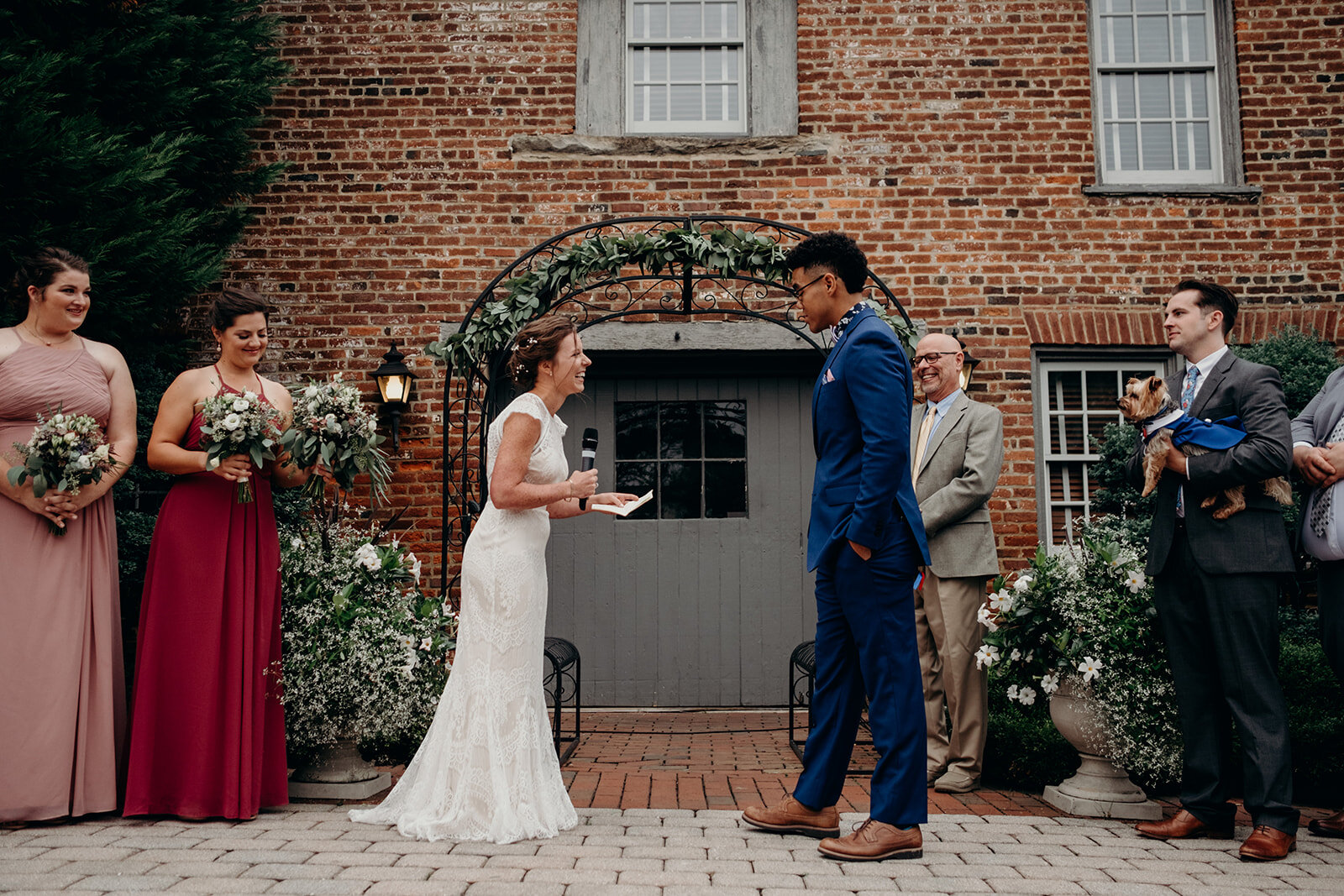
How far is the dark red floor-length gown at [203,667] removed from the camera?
3.67 metres

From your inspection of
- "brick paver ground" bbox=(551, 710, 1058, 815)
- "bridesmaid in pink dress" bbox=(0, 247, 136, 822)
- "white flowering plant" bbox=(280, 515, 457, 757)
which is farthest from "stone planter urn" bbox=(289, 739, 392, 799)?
"brick paver ground" bbox=(551, 710, 1058, 815)

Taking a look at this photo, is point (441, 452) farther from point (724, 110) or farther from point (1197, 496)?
point (1197, 496)

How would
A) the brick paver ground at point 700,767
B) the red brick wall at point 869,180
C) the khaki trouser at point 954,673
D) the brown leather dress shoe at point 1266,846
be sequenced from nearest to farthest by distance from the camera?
the brown leather dress shoe at point 1266,846
the brick paver ground at point 700,767
the khaki trouser at point 954,673
the red brick wall at point 869,180

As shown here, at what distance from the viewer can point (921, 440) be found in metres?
4.86

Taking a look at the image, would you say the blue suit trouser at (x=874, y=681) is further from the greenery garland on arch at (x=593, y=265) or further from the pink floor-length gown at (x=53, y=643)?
the pink floor-length gown at (x=53, y=643)

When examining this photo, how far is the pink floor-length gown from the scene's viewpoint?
11.8 ft

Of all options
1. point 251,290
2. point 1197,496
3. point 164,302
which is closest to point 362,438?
point 251,290

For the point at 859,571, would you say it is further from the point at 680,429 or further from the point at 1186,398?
the point at 680,429

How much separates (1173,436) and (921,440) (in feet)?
4.50

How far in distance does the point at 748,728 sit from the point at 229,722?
3.25 meters

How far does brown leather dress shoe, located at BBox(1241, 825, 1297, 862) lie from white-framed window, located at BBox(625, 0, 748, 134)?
5191 mm

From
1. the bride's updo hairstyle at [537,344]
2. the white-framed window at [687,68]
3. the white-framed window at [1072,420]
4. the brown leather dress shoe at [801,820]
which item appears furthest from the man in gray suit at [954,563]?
the white-framed window at [687,68]

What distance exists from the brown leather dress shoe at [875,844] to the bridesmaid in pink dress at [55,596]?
272 cm

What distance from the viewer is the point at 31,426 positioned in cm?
378
